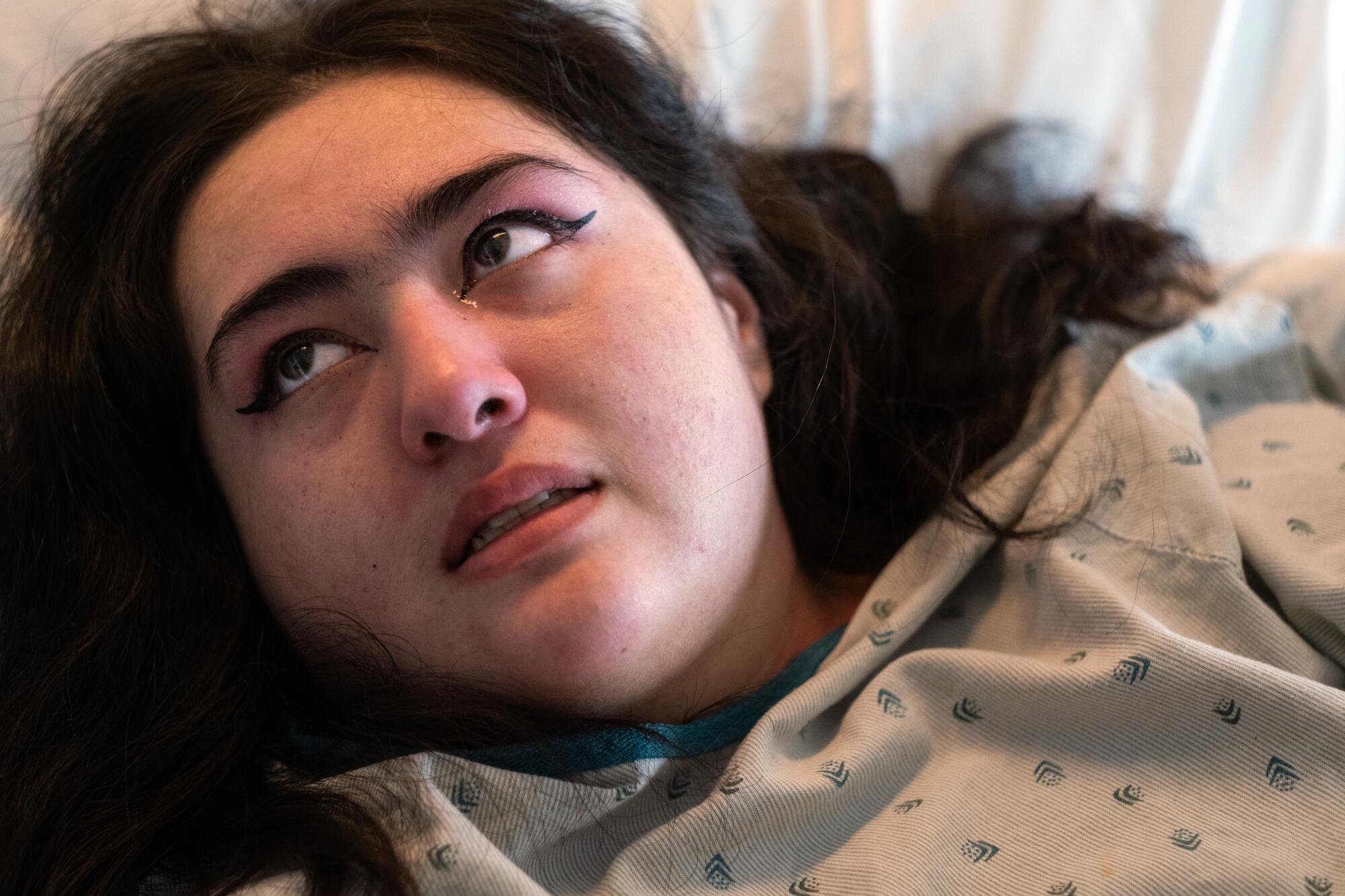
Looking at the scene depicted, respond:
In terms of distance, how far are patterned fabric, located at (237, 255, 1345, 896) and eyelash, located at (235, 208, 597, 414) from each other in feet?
0.98

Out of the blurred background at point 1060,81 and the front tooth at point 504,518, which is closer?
the front tooth at point 504,518

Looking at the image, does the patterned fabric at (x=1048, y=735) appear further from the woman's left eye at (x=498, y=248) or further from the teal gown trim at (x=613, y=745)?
the woman's left eye at (x=498, y=248)

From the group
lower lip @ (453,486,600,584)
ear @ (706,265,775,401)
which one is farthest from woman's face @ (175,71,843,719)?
ear @ (706,265,775,401)

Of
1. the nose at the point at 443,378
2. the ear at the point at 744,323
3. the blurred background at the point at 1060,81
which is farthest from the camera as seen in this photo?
the blurred background at the point at 1060,81

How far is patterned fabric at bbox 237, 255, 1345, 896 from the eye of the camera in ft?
2.49

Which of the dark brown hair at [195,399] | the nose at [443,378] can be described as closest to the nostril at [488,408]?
the nose at [443,378]

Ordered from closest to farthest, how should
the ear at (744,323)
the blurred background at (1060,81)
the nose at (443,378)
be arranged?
the nose at (443,378)
the ear at (744,323)
the blurred background at (1060,81)

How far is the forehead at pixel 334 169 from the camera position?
82 cm

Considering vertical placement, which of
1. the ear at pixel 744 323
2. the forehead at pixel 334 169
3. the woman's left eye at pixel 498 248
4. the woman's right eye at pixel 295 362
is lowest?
the ear at pixel 744 323

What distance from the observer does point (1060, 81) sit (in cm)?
139

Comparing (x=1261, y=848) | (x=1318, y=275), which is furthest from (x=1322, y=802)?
(x=1318, y=275)

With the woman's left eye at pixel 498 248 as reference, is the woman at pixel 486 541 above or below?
below

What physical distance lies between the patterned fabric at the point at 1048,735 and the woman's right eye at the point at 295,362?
0.30m

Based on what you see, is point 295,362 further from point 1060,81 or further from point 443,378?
point 1060,81
